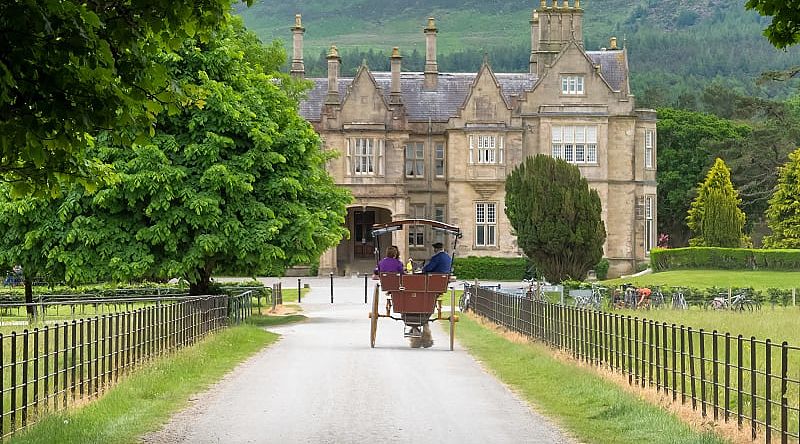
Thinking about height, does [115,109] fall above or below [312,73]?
below

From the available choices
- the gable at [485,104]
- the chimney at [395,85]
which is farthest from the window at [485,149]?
the chimney at [395,85]

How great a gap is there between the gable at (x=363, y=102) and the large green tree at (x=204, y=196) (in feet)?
116

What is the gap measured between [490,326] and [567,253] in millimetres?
Answer: 18025

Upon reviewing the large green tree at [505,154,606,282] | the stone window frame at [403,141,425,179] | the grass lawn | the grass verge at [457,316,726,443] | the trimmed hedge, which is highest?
the stone window frame at [403,141,425,179]

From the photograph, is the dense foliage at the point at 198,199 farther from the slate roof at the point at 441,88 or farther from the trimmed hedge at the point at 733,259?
the slate roof at the point at 441,88

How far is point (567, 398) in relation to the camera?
17.2m

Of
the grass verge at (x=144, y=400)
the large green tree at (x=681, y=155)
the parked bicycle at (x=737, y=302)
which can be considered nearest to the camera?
the grass verge at (x=144, y=400)

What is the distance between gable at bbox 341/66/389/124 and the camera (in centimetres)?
7219

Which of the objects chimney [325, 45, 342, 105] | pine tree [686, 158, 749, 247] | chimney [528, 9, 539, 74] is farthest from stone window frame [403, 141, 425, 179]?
pine tree [686, 158, 749, 247]

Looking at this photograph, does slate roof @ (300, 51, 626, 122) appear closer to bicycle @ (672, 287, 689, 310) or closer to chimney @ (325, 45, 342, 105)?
chimney @ (325, 45, 342, 105)

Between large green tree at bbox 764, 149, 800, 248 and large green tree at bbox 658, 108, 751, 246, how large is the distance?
754 inches

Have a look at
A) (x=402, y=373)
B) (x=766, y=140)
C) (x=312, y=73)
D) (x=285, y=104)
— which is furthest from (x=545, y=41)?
(x=312, y=73)

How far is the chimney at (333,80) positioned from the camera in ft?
240

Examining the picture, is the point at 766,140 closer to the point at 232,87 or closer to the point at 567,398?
the point at 232,87
